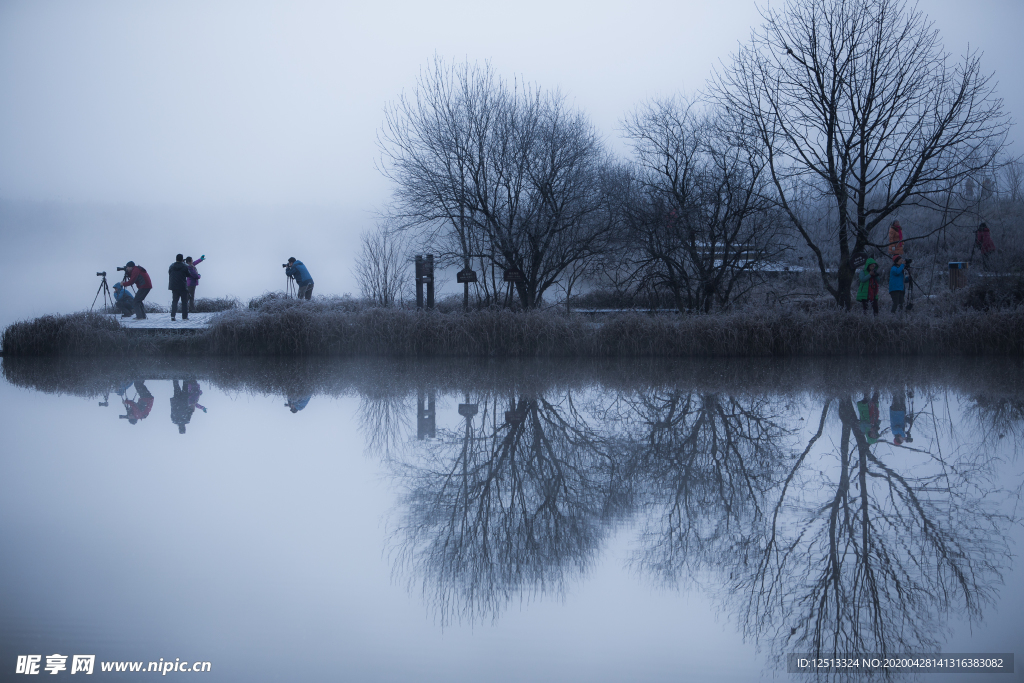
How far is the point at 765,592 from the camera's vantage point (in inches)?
91.4

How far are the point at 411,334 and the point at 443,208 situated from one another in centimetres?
505

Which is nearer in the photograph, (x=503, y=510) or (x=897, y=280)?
(x=503, y=510)

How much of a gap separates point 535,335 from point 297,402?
5.53m

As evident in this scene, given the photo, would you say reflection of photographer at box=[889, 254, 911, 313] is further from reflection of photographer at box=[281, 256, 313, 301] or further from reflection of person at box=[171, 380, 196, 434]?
reflection of photographer at box=[281, 256, 313, 301]

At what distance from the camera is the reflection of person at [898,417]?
14.8 ft

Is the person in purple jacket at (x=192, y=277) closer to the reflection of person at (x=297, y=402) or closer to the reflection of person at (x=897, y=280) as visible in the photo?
the reflection of person at (x=297, y=402)

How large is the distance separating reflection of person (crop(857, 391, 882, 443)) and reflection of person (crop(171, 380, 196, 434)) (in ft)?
17.3

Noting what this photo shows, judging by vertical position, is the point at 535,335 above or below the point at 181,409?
above

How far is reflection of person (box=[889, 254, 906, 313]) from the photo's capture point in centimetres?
1310

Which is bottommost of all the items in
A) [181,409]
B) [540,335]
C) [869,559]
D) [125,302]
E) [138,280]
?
[869,559]

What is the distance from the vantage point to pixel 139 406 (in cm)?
633

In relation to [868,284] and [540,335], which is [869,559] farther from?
[868,284]

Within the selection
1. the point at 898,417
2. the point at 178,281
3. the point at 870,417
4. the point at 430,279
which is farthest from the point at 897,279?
the point at 178,281

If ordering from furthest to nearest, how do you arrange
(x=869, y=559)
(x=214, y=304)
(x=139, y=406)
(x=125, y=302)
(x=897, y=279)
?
(x=214, y=304) → (x=125, y=302) → (x=897, y=279) → (x=139, y=406) → (x=869, y=559)
